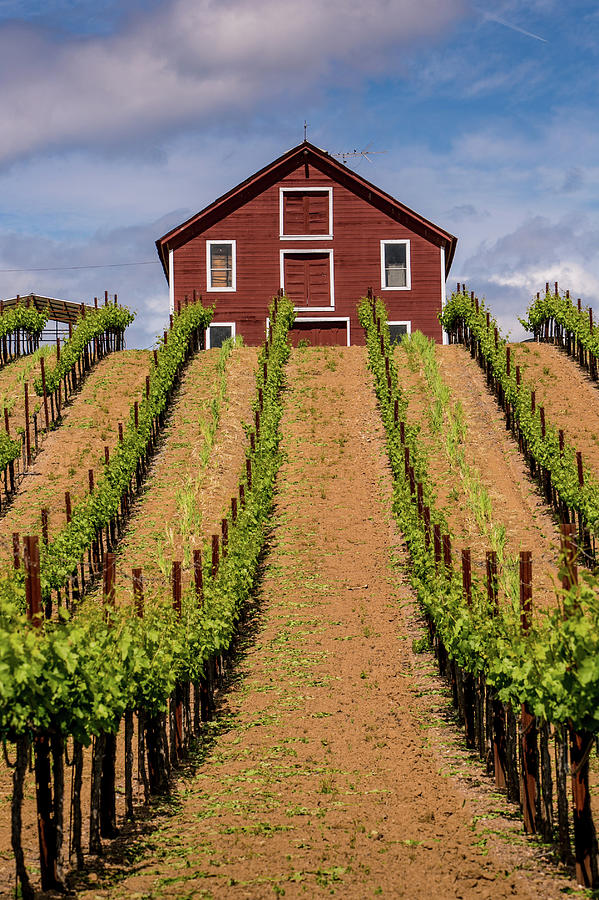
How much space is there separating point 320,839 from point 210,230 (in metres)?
31.0

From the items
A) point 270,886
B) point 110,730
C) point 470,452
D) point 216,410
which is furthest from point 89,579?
point 270,886

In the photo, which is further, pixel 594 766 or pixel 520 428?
pixel 520 428

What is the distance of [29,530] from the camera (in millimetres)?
18656

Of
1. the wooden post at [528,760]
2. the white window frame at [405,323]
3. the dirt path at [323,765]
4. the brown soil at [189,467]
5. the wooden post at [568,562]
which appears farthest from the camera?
the white window frame at [405,323]

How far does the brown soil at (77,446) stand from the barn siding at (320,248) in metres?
6.02

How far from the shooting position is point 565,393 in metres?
25.8

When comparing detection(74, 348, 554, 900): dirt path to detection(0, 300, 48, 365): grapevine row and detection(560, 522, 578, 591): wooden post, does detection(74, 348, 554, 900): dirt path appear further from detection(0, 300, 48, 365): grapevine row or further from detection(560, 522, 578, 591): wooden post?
detection(0, 300, 48, 365): grapevine row

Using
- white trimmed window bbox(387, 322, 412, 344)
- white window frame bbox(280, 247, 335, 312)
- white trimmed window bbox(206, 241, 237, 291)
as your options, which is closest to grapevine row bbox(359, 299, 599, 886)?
white trimmed window bbox(387, 322, 412, 344)

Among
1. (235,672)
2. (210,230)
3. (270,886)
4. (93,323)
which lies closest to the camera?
(270,886)

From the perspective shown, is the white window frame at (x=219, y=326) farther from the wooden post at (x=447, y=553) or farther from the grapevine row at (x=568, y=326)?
the wooden post at (x=447, y=553)

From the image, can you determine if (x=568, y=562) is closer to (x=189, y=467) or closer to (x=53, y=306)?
(x=189, y=467)

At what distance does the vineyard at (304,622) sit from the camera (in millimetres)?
6926

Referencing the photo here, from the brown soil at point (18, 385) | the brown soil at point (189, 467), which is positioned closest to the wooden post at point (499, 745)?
the brown soil at point (189, 467)

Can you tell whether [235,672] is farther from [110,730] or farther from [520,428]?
[520,428]
